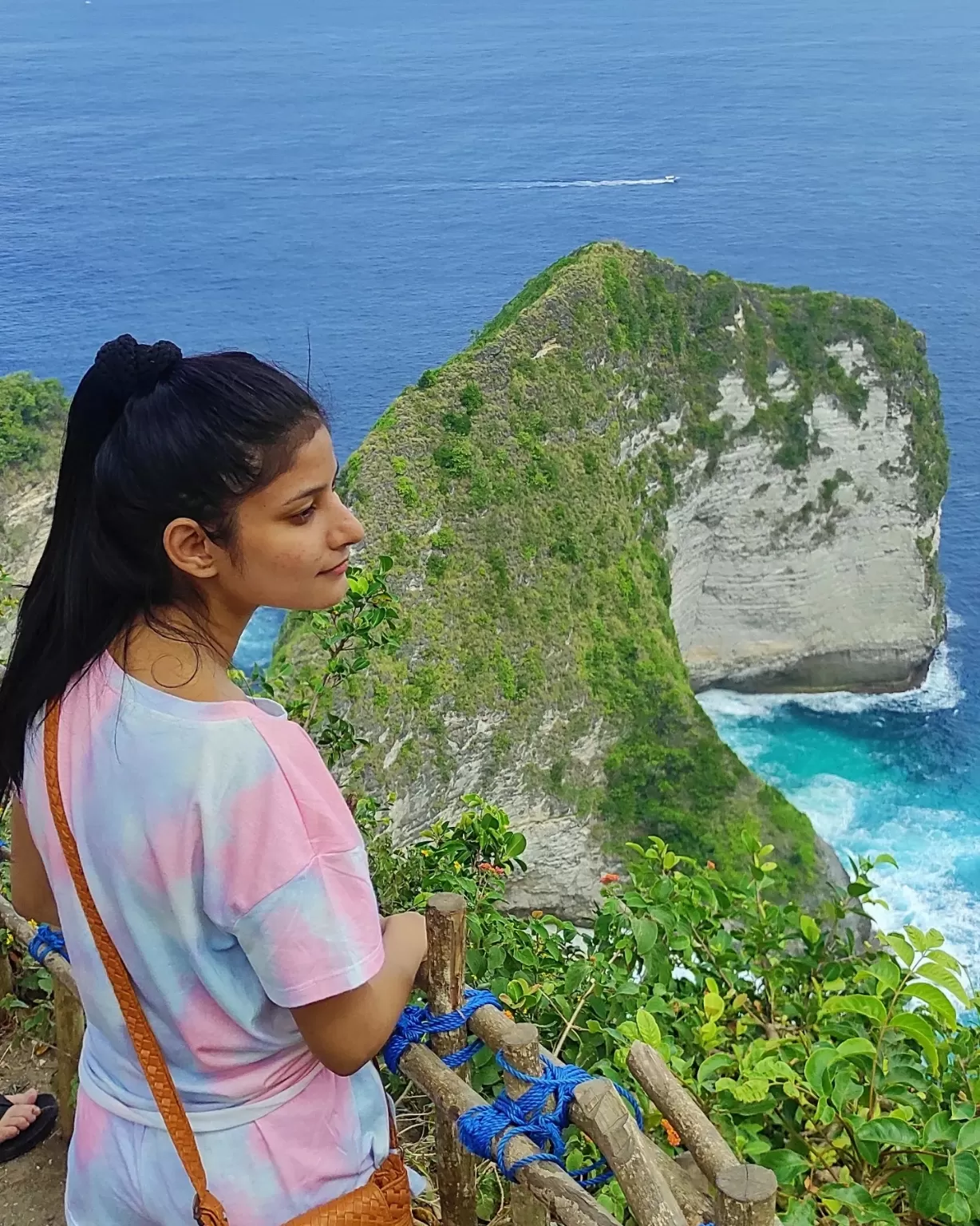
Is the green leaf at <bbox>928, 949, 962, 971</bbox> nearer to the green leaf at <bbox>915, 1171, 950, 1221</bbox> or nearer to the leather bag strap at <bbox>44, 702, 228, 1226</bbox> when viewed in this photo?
the green leaf at <bbox>915, 1171, 950, 1221</bbox>

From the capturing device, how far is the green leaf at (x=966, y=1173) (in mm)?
2801

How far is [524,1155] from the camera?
8.18 feet

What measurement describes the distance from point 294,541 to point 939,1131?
2.25 metres

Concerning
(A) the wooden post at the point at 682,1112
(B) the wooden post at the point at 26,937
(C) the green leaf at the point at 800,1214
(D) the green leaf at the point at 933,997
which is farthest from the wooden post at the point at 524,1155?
(B) the wooden post at the point at 26,937

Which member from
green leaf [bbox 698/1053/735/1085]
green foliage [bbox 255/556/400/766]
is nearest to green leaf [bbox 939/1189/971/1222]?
green leaf [bbox 698/1053/735/1085]

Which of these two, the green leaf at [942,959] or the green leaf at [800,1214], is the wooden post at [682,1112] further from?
the green leaf at [942,959]

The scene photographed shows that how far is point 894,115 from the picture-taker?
89562 millimetres

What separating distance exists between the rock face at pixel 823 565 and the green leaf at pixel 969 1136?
3320cm

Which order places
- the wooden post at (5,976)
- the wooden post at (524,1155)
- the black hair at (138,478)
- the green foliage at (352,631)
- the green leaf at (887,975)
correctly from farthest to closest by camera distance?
the green foliage at (352,631) < the wooden post at (5,976) < the green leaf at (887,975) < the wooden post at (524,1155) < the black hair at (138,478)

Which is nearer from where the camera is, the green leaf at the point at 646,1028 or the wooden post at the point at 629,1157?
the wooden post at the point at 629,1157

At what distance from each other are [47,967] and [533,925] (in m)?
1.86

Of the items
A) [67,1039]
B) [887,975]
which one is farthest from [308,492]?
[67,1039]

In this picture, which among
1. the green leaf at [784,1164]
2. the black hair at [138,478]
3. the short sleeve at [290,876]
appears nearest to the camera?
the short sleeve at [290,876]

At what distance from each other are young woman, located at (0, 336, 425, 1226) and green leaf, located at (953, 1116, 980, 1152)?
1.55 m
